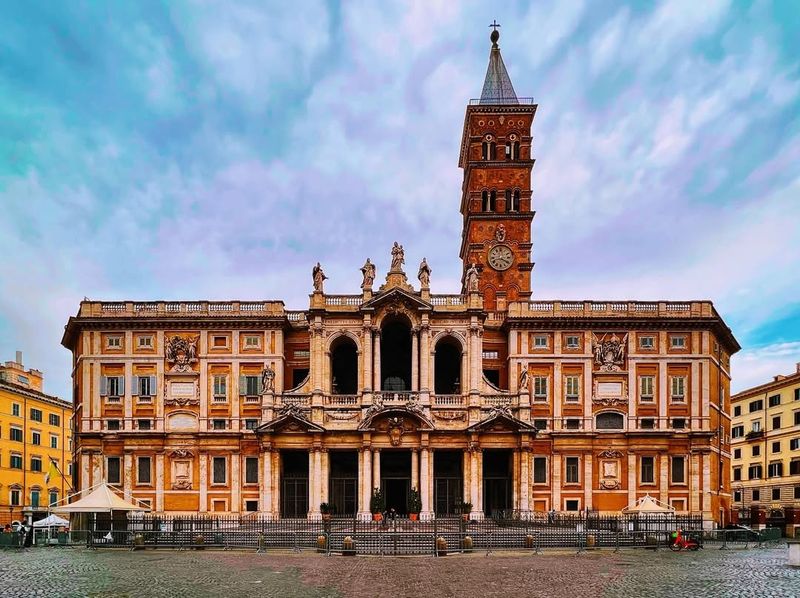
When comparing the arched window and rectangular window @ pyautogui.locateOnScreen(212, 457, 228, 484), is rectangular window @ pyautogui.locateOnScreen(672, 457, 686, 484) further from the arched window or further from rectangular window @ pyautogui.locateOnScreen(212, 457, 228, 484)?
rectangular window @ pyautogui.locateOnScreen(212, 457, 228, 484)

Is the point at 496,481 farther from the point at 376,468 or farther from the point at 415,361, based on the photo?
the point at 415,361

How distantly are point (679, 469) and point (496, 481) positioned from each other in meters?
13.7

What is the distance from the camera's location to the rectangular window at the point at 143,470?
58.4 m

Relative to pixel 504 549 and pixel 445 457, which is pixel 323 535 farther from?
pixel 445 457

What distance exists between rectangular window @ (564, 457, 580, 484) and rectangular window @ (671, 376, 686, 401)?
8.94 meters

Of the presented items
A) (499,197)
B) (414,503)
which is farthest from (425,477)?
(499,197)

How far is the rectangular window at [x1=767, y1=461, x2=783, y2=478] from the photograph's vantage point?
75438 mm

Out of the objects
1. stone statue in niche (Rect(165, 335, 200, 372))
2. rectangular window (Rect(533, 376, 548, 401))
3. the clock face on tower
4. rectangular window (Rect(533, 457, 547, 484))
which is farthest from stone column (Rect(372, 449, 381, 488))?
the clock face on tower

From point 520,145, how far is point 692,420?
2782 centimetres

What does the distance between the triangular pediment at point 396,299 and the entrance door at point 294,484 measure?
12300 mm

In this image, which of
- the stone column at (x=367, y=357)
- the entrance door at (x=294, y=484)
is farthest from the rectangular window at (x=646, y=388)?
the entrance door at (x=294, y=484)

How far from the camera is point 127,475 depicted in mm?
58094

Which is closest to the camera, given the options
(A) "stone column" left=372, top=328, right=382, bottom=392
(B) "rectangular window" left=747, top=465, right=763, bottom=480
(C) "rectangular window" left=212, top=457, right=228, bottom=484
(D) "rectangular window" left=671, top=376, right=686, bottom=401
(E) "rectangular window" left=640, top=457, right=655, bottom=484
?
(A) "stone column" left=372, top=328, right=382, bottom=392

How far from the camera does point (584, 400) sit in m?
59.5
